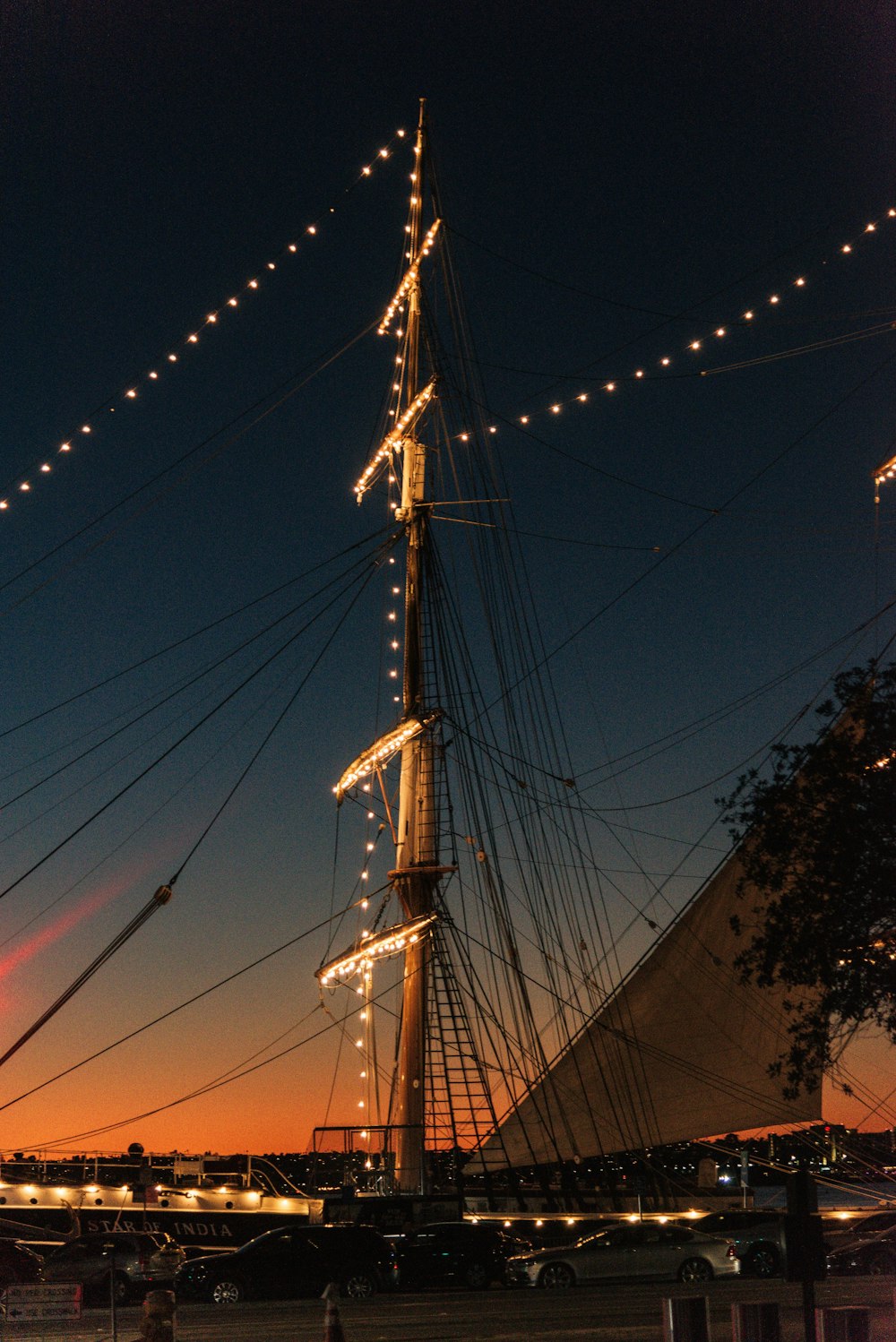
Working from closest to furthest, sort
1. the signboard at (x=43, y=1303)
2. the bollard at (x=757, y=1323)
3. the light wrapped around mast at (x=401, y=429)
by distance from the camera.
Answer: the bollard at (x=757, y=1323) → the signboard at (x=43, y=1303) → the light wrapped around mast at (x=401, y=429)

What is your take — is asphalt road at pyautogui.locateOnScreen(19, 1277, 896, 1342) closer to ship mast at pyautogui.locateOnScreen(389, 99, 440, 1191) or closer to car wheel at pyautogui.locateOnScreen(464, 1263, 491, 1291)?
car wheel at pyautogui.locateOnScreen(464, 1263, 491, 1291)

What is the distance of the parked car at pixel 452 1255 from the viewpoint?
2245 cm

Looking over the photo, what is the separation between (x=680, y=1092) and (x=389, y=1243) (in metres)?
12.8

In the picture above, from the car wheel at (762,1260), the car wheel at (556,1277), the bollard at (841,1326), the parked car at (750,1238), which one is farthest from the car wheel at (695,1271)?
the bollard at (841,1326)

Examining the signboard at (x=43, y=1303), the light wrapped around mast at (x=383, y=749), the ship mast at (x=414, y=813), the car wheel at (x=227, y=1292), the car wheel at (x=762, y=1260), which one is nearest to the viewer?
the signboard at (x=43, y=1303)

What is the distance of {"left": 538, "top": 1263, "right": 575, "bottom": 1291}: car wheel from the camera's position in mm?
22109

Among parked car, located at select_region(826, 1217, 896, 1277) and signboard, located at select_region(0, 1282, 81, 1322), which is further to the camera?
parked car, located at select_region(826, 1217, 896, 1277)

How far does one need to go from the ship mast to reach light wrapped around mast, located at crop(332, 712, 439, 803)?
23 cm

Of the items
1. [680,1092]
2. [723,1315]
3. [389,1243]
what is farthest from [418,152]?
[723,1315]

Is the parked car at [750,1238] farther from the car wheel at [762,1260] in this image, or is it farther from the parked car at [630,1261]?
the parked car at [630,1261]

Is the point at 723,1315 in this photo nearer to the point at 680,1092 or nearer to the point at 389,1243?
the point at 389,1243

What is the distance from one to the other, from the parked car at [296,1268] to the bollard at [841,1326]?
12.9m

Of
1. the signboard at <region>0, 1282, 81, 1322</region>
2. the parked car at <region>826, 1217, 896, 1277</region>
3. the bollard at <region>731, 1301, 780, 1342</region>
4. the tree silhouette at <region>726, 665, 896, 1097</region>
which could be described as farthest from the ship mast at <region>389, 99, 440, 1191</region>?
the bollard at <region>731, 1301, 780, 1342</region>

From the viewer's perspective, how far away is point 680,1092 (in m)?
33.3
